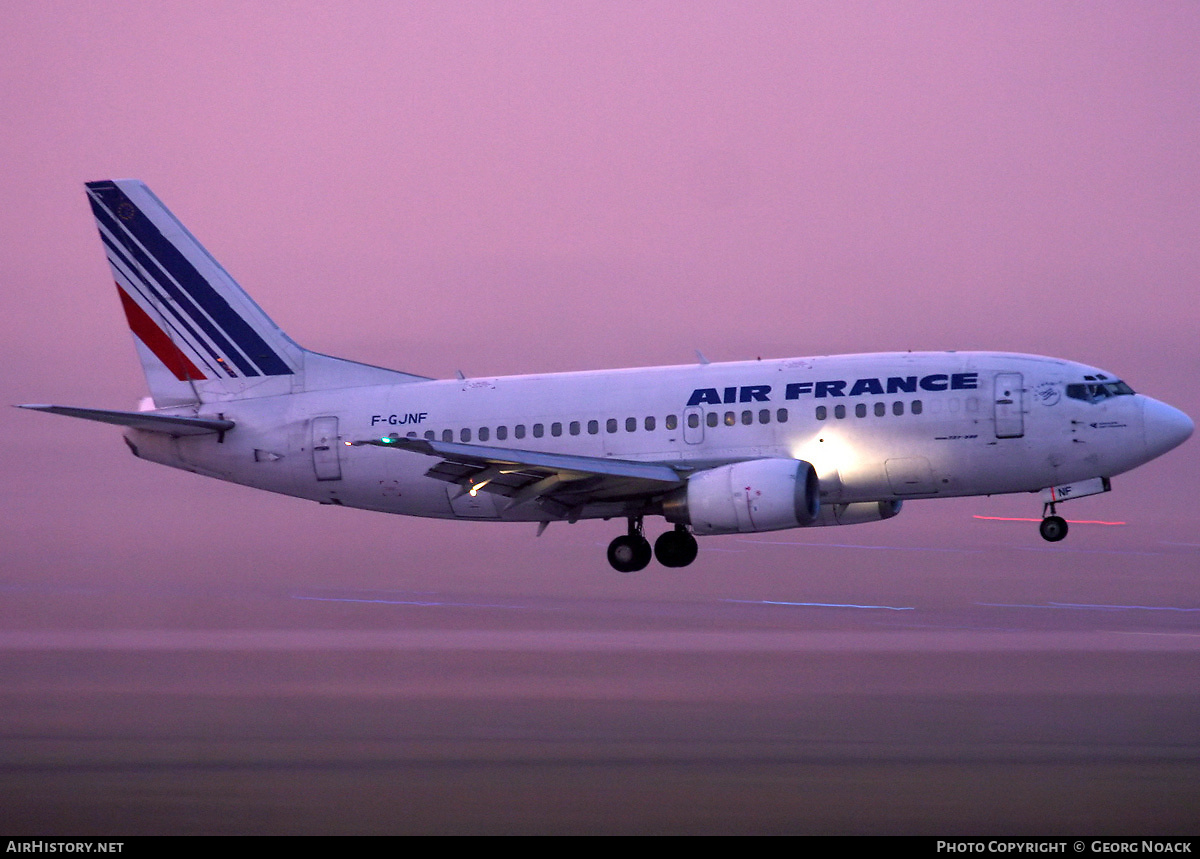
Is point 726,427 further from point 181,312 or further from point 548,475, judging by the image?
point 181,312

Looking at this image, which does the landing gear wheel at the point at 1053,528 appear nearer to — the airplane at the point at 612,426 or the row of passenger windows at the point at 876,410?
the airplane at the point at 612,426

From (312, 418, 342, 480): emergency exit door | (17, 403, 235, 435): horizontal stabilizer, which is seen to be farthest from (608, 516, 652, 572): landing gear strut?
(17, 403, 235, 435): horizontal stabilizer

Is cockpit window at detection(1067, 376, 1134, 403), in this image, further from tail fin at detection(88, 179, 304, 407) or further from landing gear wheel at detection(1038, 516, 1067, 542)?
tail fin at detection(88, 179, 304, 407)

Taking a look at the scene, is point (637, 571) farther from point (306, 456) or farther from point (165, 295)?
point (165, 295)

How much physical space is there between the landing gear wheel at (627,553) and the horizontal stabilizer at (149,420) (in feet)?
38.6

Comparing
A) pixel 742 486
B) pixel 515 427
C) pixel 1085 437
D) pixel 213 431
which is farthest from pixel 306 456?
pixel 1085 437

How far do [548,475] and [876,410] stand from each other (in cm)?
850

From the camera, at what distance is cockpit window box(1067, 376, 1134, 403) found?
38.2 meters

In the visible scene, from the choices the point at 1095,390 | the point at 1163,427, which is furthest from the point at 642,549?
the point at 1163,427

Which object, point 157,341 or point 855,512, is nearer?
point 855,512

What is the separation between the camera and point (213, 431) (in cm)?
4475

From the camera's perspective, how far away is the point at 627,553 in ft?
139

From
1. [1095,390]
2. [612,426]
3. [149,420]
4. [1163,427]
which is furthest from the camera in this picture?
[149,420]

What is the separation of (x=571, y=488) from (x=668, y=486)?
8.55 feet
